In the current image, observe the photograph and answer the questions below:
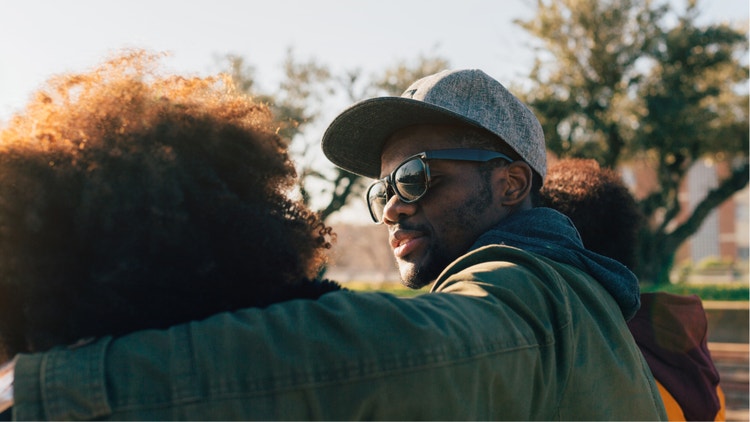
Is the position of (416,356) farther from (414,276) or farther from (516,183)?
(516,183)

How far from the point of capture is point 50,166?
1125 mm

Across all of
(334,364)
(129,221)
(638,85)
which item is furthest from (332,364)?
(638,85)

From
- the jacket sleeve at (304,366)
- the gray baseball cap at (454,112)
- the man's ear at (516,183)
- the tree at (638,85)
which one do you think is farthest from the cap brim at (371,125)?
the tree at (638,85)

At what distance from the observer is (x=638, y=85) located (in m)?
19.6

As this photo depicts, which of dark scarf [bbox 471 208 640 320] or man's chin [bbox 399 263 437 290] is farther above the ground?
dark scarf [bbox 471 208 640 320]

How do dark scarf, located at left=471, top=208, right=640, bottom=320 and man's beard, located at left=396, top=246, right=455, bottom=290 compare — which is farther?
man's beard, located at left=396, top=246, right=455, bottom=290

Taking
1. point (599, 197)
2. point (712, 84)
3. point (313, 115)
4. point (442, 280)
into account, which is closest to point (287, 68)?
point (313, 115)

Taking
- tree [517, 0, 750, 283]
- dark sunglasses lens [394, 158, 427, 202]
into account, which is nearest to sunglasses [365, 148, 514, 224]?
dark sunglasses lens [394, 158, 427, 202]

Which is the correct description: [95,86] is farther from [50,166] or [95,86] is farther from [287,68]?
[287,68]

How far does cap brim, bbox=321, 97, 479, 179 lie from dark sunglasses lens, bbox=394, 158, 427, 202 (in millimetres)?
146

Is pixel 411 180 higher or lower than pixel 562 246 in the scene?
higher

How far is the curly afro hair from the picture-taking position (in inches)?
129

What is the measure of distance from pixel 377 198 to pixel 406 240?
0.78ft

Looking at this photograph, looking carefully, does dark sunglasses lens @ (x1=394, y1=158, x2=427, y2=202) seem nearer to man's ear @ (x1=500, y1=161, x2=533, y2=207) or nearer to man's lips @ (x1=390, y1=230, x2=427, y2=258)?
man's lips @ (x1=390, y1=230, x2=427, y2=258)
